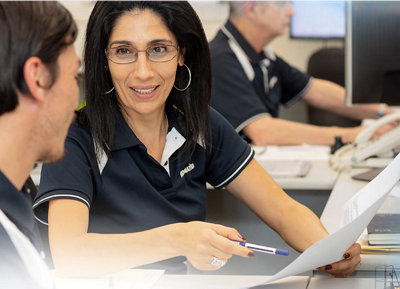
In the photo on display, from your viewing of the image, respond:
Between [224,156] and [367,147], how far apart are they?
87 centimetres

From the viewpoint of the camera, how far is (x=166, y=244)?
1177 mm

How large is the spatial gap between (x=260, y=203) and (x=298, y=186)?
582 mm

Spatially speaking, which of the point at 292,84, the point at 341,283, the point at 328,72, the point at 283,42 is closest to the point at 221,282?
the point at 341,283

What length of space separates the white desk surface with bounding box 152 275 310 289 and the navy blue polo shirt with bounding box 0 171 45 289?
12.0 inches

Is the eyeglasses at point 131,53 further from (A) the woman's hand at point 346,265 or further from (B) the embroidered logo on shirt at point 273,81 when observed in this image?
(B) the embroidered logo on shirt at point 273,81

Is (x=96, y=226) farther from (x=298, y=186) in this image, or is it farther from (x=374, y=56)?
(x=374, y=56)

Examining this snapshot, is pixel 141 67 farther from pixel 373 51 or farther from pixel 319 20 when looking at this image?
pixel 319 20

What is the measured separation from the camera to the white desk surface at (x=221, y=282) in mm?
1101

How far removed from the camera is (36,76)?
79 cm

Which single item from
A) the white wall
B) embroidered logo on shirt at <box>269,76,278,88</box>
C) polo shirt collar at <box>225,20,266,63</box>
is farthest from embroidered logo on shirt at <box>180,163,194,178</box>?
the white wall

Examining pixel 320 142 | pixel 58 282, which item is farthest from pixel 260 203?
pixel 320 142

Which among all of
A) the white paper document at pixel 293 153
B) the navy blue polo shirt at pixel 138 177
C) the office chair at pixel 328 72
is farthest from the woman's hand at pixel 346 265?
the office chair at pixel 328 72

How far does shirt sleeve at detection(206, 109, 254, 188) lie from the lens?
154 cm

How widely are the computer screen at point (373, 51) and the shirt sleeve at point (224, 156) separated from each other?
742 mm
